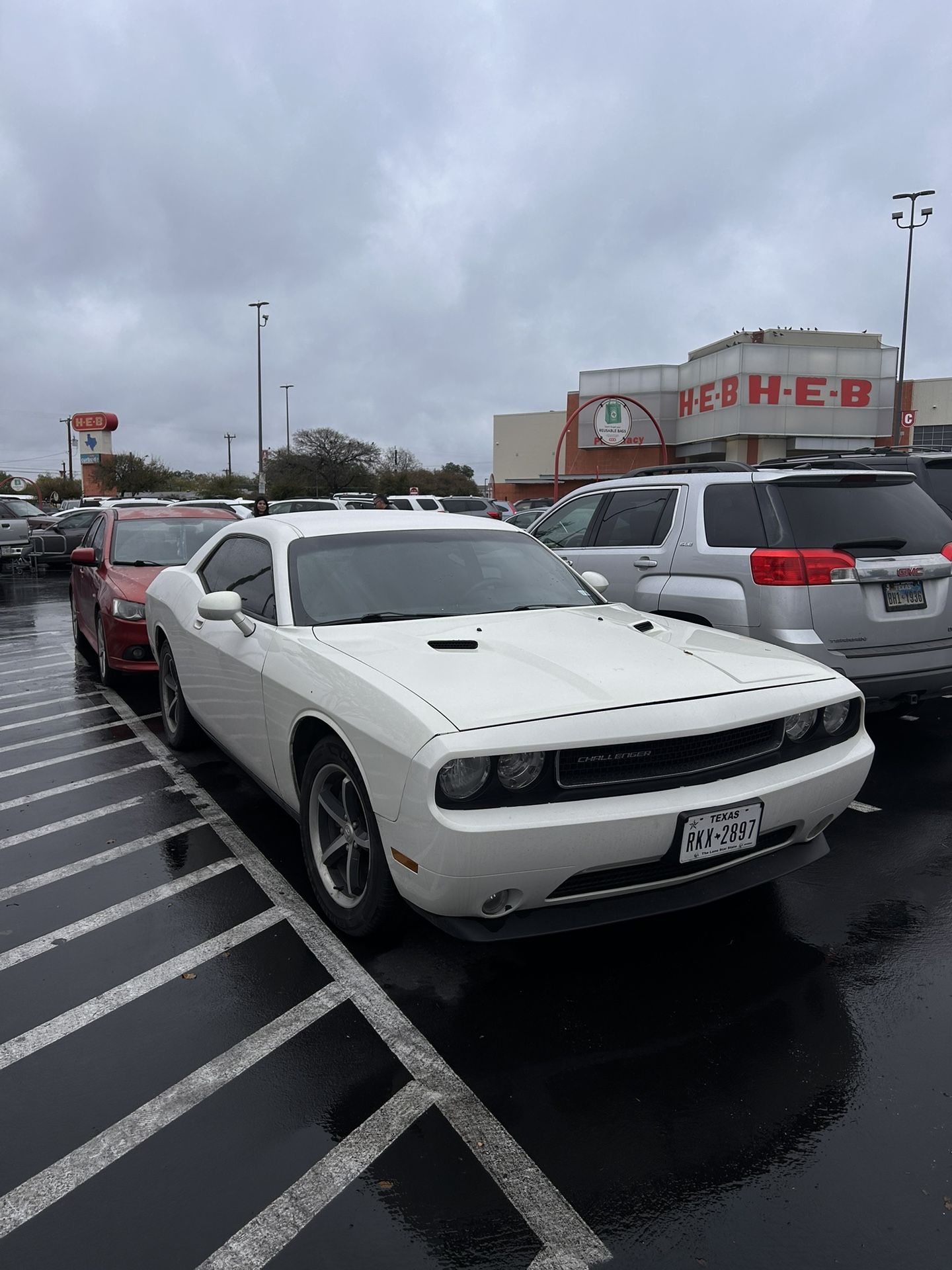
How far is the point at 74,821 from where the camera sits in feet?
16.0

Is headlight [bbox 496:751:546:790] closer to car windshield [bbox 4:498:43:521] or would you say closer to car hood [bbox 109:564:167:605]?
car hood [bbox 109:564:167:605]

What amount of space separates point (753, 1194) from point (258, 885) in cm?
242

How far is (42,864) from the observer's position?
428cm

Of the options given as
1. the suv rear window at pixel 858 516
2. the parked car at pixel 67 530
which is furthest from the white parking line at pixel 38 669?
the parked car at pixel 67 530

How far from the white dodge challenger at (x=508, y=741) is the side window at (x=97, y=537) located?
4944mm

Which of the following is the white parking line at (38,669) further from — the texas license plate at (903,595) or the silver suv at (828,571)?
the texas license plate at (903,595)

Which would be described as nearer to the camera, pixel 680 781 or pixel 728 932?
pixel 680 781

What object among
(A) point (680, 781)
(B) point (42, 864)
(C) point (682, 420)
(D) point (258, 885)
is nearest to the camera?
(A) point (680, 781)

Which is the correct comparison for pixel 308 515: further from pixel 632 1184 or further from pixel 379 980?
pixel 632 1184

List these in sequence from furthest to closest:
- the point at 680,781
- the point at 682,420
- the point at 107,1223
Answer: the point at 682,420 → the point at 680,781 → the point at 107,1223

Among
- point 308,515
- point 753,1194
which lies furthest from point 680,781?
point 308,515

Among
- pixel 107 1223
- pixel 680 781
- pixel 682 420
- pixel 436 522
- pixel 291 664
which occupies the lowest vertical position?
pixel 107 1223

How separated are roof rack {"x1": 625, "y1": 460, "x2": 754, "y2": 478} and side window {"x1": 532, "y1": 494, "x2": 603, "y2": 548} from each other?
1.40ft

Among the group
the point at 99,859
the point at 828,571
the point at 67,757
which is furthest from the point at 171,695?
the point at 828,571
